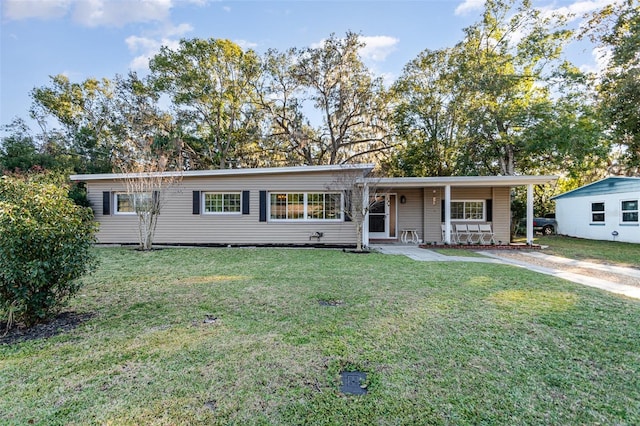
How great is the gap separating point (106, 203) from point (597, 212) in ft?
68.5

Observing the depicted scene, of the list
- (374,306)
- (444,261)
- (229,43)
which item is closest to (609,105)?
(444,261)

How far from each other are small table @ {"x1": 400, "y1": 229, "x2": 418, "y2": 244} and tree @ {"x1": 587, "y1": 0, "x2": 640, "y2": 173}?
29.8 feet

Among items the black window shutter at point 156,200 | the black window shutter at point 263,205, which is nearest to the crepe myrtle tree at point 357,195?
the black window shutter at point 263,205

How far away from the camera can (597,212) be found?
47.4 ft

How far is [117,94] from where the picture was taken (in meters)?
20.3

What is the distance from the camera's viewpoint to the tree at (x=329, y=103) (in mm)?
18188

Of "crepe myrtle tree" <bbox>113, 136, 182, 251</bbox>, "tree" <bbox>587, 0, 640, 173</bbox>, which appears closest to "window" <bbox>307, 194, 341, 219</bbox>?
"crepe myrtle tree" <bbox>113, 136, 182, 251</bbox>

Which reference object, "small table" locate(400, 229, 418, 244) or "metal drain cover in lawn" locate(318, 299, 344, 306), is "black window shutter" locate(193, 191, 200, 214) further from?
"metal drain cover in lawn" locate(318, 299, 344, 306)

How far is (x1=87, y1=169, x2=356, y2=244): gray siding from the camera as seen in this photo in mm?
10695

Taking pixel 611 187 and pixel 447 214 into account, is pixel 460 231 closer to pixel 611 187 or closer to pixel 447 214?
pixel 447 214

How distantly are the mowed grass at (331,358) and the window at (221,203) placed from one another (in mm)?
6222

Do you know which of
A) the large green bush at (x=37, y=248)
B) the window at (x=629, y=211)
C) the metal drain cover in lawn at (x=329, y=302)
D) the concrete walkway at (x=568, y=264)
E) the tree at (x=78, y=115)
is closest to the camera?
the large green bush at (x=37, y=248)

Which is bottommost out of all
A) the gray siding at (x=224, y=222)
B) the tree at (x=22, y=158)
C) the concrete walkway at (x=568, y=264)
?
the concrete walkway at (x=568, y=264)

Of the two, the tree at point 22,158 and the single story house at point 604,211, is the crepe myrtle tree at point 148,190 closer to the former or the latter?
the tree at point 22,158
